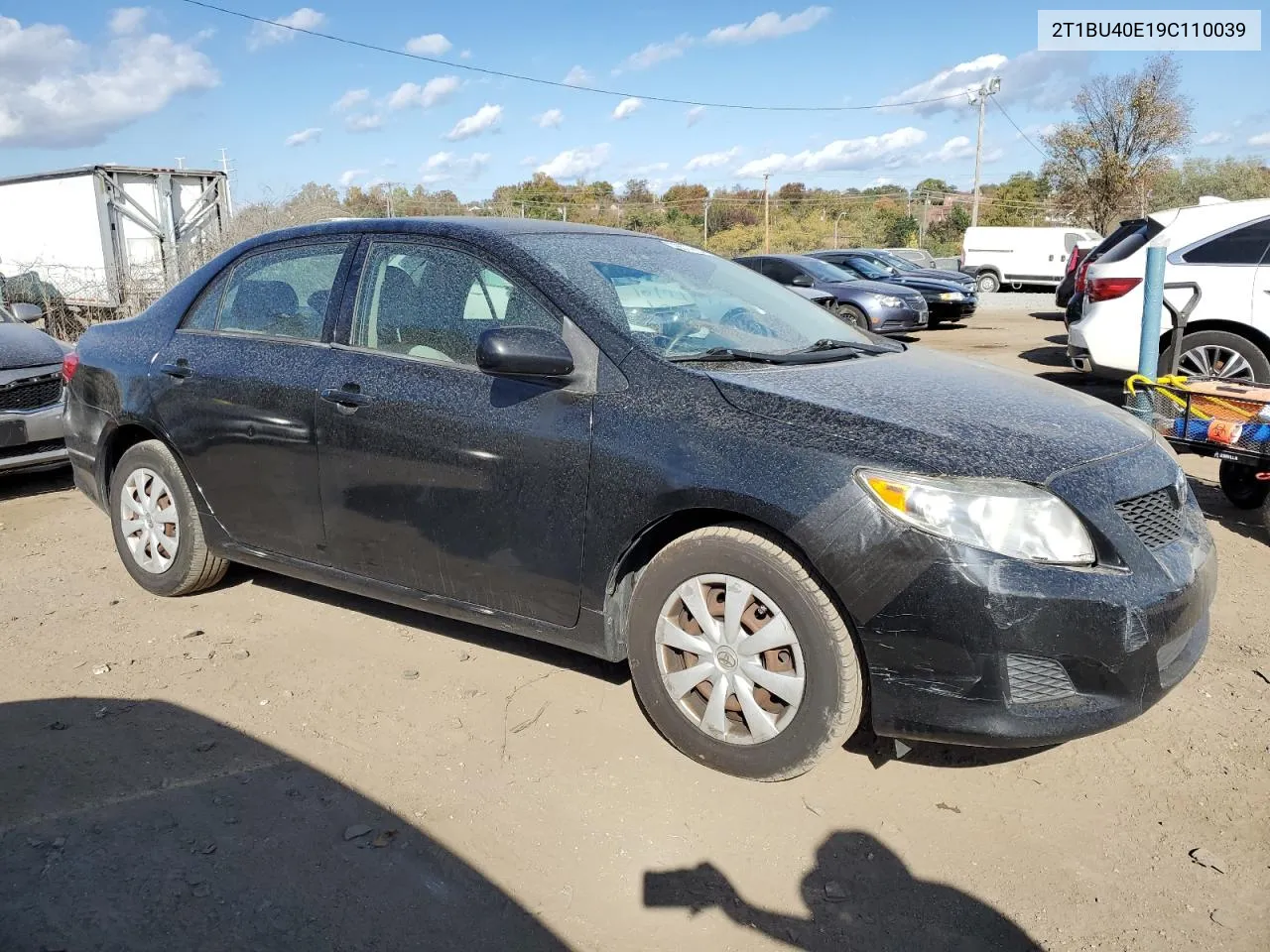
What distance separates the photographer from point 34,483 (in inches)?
293

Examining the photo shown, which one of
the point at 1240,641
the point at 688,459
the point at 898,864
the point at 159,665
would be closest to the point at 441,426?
the point at 688,459

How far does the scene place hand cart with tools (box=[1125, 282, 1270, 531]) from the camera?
4.96 metres

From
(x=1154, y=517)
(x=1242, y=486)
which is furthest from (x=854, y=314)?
(x=1154, y=517)

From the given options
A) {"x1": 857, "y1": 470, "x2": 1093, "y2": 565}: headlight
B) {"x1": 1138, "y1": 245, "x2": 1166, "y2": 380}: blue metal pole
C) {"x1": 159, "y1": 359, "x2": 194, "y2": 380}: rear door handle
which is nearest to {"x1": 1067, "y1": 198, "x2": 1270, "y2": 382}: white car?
{"x1": 1138, "y1": 245, "x2": 1166, "y2": 380}: blue metal pole

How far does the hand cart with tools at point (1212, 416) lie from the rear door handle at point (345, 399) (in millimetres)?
4005

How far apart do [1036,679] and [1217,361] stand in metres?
6.61

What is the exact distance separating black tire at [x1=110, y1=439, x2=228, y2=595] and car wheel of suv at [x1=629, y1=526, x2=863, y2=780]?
234cm

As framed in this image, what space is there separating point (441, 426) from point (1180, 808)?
2627 millimetres

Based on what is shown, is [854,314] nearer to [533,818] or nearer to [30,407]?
[30,407]

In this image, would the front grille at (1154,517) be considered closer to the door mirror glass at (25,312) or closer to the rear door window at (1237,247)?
the rear door window at (1237,247)

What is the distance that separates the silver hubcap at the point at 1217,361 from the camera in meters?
7.98

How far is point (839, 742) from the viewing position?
2980 mm

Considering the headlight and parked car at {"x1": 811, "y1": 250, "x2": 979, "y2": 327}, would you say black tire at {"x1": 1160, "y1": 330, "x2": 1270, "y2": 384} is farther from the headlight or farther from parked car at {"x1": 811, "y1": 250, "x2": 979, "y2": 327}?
parked car at {"x1": 811, "y1": 250, "x2": 979, "y2": 327}

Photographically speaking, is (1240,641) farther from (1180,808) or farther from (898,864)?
(898,864)
